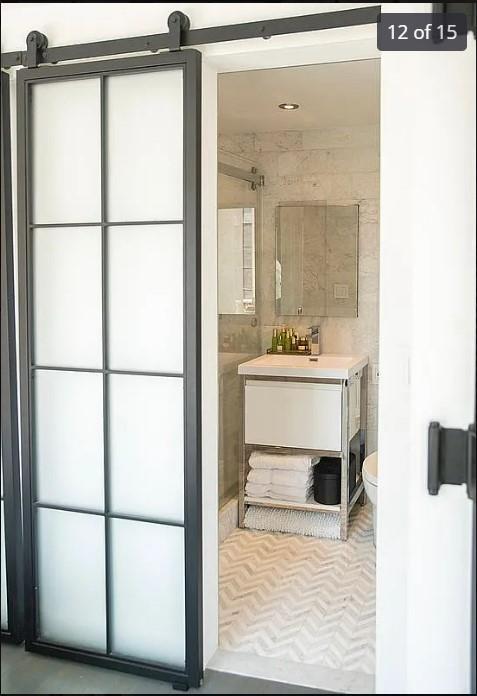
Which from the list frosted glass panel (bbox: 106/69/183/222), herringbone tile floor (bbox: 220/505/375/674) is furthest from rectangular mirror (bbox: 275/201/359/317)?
frosted glass panel (bbox: 106/69/183/222)

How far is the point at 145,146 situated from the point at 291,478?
1.83 metres

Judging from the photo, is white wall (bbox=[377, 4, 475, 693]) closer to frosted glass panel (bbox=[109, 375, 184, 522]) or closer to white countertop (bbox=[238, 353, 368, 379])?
frosted glass panel (bbox=[109, 375, 184, 522])

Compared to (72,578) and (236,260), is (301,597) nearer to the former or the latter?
(72,578)

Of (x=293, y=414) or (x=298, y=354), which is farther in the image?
(x=298, y=354)

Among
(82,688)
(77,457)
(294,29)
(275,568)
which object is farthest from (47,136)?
(275,568)

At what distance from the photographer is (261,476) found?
3.29 meters

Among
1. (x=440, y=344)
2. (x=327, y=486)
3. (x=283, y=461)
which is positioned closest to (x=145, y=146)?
(x=440, y=344)

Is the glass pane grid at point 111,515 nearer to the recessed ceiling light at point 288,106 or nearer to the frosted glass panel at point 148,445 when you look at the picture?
the frosted glass panel at point 148,445

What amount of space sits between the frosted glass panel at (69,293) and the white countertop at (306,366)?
1360 millimetres

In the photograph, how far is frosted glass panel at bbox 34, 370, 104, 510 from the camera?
196 cm

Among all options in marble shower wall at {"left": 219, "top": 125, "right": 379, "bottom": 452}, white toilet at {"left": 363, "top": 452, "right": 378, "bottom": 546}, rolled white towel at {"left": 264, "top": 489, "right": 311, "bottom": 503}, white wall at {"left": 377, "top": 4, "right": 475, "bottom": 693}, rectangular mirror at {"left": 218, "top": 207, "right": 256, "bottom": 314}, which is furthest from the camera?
marble shower wall at {"left": 219, "top": 125, "right": 379, "bottom": 452}

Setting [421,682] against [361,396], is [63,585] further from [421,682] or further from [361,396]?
[361,396]

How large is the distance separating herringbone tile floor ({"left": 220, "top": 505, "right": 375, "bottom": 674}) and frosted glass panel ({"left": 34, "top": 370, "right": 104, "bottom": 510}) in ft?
2.09

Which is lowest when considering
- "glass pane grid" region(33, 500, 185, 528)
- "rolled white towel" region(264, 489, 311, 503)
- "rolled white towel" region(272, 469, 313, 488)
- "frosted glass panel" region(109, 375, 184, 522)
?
"rolled white towel" region(264, 489, 311, 503)
